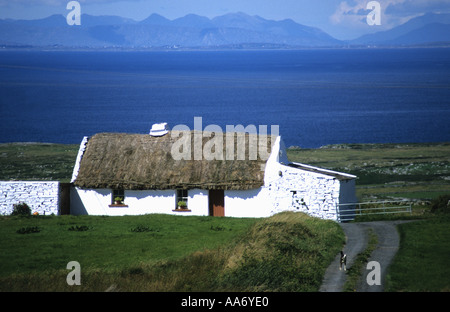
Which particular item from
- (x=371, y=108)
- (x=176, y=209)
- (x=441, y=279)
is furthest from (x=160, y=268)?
(x=371, y=108)

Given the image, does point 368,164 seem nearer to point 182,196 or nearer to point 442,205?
point 442,205

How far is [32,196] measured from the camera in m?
34.0

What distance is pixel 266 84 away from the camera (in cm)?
19700

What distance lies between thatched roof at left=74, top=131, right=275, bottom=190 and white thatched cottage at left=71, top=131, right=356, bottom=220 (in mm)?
44

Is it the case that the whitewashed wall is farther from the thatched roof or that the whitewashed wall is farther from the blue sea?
the blue sea

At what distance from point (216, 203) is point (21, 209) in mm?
9635

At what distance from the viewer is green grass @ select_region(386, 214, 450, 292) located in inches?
753

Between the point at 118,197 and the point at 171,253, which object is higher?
the point at 118,197

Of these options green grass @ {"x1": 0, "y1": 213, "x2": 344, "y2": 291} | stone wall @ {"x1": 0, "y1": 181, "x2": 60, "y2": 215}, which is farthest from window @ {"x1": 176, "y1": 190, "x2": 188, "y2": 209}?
stone wall @ {"x1": 0, "y1": 181, "x2": 60, "y2": 215}

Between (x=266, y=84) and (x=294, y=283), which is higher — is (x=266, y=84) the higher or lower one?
the higher one

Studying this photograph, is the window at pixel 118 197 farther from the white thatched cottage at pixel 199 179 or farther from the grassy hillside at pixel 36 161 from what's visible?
the grassy hillside at pixel 36 161

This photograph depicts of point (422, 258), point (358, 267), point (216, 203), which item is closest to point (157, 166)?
point (216, 203)

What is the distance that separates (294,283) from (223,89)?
164 metres
